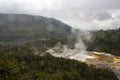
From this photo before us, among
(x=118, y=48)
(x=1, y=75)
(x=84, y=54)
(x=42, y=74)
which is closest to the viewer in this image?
(x=1, y=75)

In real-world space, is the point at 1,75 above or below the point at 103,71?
above

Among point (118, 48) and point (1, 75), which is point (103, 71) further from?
point (1, 75)

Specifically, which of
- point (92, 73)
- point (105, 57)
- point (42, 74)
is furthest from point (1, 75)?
point (105, 57)

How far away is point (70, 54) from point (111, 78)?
40.7 metres

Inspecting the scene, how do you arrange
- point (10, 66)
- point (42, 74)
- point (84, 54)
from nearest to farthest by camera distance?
point (10, 66) → point (42, 74) → point (84, 54)

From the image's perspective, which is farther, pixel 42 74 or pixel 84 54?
pixel 84 54

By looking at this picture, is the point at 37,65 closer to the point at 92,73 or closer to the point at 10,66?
the point at 92,73

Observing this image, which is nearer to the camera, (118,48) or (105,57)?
(105,57)

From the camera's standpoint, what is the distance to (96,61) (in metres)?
148

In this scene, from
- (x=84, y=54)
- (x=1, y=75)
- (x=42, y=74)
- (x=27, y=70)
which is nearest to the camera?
(x=1, y=75)

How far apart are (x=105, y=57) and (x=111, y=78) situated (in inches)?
1097

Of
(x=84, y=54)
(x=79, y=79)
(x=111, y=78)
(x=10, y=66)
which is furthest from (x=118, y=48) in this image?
(x=10, y=66)

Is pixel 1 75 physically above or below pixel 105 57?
above

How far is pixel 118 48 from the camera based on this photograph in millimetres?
191500
